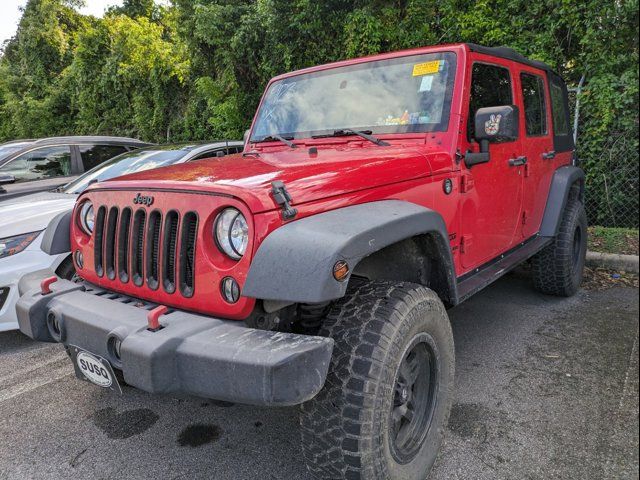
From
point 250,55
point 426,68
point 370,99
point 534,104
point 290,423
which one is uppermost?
point 250,55

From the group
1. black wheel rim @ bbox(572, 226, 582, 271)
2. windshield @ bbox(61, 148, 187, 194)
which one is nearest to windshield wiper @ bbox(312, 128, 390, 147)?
windshield @ bbox(61, 148, 187, 194)

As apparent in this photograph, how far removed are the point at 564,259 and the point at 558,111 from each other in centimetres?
137

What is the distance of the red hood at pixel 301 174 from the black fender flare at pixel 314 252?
0.46 feet

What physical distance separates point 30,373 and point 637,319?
3.69 meters

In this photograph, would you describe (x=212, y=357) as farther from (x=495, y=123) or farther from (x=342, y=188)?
(x=495, y=123)

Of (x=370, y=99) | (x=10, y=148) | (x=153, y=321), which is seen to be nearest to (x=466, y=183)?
(x=370, y=99)

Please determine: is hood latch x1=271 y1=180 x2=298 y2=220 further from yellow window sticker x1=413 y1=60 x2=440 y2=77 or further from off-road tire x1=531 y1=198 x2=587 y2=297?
off-road tire x1=531 y1=198 x2=587 y2=297

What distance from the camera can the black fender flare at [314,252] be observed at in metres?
1.63

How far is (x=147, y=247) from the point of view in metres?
2.07

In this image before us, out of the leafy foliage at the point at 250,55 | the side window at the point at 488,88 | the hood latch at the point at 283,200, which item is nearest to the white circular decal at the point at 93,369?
the hood latch at the point at 283,200

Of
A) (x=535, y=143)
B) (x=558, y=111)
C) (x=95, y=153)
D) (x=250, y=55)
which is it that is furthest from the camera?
(x=250, y=55)

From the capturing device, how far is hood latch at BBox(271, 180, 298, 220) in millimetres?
1837

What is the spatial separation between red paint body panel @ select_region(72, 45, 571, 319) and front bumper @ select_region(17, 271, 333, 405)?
18cm

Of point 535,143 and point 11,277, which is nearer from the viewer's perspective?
point 11,277
